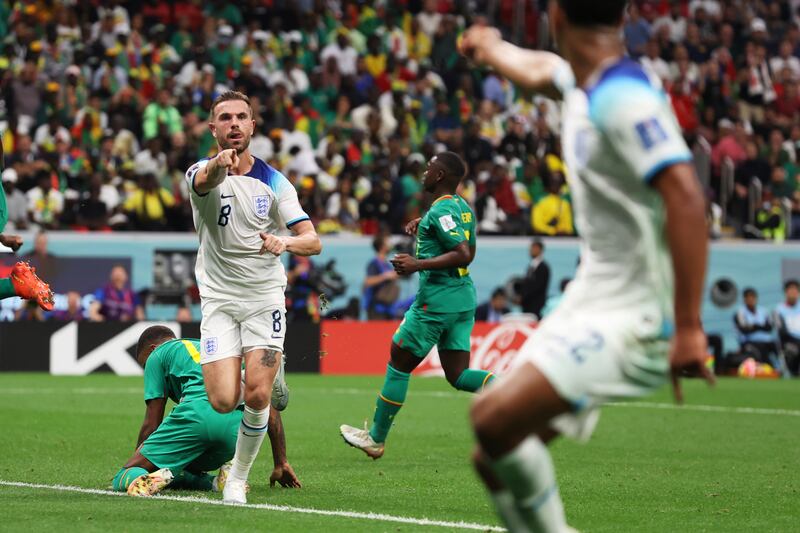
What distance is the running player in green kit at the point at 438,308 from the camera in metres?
11.4

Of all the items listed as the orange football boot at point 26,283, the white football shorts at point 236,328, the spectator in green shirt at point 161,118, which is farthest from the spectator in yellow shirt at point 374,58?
the white football shorts at point 236,328

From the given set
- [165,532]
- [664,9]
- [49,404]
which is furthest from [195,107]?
[165,532]

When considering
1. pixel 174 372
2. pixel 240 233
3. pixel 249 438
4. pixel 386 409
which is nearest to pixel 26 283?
pixel 174 372

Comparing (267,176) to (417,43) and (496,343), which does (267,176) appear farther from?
(417,43)

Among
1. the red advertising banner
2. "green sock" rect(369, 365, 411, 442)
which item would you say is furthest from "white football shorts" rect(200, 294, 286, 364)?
the red advertising banner

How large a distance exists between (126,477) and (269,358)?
1.26 meters

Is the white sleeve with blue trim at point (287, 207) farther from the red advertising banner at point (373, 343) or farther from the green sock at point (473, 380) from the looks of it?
the red advertising banner at point (373, 343)

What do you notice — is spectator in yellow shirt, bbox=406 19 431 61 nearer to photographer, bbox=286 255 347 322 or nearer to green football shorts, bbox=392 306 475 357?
photographer, bbox=286 255 347 322

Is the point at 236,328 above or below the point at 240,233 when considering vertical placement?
below

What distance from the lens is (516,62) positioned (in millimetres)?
5422

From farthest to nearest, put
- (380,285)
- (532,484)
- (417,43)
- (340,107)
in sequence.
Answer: (417,43)
(340,107)
(380,285)
(532,484)

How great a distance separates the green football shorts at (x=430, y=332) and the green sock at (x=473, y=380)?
9.8 inches

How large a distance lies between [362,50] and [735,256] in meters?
8.86

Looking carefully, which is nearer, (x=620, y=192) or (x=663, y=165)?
(x=663, y=165)
